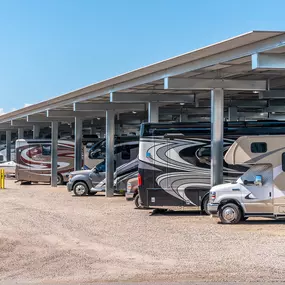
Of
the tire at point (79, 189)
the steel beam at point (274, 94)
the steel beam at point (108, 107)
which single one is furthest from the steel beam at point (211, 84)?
the tire at point (79, 189)

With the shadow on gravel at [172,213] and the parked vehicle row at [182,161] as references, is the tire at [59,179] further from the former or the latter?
the parked vehicle row at [182,161]

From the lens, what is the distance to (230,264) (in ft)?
31.0

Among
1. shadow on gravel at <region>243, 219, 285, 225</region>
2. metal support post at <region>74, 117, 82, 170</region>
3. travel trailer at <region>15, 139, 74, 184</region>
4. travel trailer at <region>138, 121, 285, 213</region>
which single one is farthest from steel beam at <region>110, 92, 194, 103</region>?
travel trailer at <region>15, 139, 74, 184</region>

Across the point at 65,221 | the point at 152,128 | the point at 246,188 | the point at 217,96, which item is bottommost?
the point at 65,221

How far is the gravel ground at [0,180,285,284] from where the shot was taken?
873 centimetres

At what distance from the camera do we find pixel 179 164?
57.5 feet

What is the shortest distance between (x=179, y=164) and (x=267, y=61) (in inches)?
192

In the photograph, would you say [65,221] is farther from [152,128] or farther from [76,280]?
[76,280]

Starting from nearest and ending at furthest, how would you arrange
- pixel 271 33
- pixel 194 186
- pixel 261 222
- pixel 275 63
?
pixel 271 33, pixel 275 63, pixel 261 222, pixel 194 186

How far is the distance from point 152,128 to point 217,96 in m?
2.53

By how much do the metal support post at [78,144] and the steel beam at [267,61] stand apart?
763 inches

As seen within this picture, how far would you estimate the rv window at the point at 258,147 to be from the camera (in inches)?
585

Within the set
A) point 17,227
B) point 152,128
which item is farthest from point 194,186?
point 17,227

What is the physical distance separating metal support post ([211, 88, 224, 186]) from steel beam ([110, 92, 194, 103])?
16.2 ft
